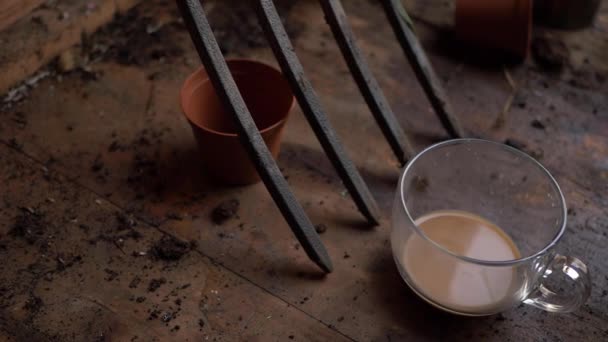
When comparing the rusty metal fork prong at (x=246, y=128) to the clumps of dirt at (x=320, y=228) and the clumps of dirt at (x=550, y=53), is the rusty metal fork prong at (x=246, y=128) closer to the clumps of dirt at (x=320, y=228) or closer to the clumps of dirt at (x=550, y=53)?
the clumps of dirt at (x=320, y=228)

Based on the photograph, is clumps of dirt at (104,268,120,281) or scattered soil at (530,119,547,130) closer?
clumps of dirt at (104,268,120,281)

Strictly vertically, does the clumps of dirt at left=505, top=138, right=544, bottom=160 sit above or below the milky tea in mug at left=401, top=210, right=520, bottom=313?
below

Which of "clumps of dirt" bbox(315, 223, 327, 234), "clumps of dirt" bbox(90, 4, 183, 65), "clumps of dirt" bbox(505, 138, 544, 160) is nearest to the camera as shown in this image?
"clumps of dirt" bbox(315, 223, 327, 234)

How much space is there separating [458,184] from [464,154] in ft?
0.25

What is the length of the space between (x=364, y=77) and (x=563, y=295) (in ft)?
1.57

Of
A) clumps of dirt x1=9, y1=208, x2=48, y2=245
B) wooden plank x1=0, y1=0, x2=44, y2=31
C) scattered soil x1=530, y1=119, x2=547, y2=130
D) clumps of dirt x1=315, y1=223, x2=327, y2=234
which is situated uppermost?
wooden plank x1=0, y1=0, x2=44, y2=31

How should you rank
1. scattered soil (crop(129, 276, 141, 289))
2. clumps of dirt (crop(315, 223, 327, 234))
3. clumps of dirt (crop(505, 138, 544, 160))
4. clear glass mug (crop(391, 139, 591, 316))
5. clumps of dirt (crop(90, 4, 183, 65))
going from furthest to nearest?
clumps of dirt (crop(90, 4, 183, 65)), clumps of dirt (crop(505, 138, 544, 160)), clumps of dirt (crop(315, 223, 327, 234)), scattered soil (crop(129, 276, 141, 289)), clear glass mug (crop(391, 139, 591, 316))

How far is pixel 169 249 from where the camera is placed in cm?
111

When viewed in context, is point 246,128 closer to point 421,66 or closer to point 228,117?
point 228,117

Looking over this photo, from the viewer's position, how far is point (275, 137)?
3.84ft

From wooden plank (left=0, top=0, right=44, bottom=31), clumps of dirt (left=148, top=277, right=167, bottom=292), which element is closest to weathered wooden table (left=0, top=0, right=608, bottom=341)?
clumps of dirt (left=148, top=277, right=167, bottom=292)

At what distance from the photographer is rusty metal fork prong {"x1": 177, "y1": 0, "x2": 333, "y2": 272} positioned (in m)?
0.97

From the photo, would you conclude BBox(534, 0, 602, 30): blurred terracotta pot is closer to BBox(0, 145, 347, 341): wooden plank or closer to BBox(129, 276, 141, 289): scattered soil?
BBox(0, 145, 347, 341): wooden plank

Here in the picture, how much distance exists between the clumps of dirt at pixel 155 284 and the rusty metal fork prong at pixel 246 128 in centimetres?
22
